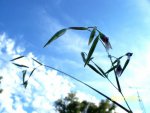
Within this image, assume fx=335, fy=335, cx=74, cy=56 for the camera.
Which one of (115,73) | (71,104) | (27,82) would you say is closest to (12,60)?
(27,82)

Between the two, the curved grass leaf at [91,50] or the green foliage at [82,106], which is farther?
the green foliage at [82,106]

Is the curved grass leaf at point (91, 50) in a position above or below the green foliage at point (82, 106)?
below

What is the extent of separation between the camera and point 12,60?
108 inches

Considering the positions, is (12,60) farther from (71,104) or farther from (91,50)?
(71,104)

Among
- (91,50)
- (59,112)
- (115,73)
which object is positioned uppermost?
(59,112)

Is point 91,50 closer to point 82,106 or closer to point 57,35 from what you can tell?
point 57,35

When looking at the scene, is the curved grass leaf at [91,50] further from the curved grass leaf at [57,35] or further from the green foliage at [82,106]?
the green foliage at [82,106]

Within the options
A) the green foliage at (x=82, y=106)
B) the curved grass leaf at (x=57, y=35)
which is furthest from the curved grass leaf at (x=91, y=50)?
the green foliage at (x=82, y=106)

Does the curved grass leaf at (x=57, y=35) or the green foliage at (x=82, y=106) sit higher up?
the green foliage at (x=82, y=106)

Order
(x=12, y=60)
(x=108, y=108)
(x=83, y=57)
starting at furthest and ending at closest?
1. (x=108, y=108)
2. (x=12, y=60)
3. (x=83, y=57)

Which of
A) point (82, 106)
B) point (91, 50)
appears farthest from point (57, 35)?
point (82, 106)

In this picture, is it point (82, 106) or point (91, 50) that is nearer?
point (91, 50)

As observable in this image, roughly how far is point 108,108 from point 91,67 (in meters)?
47.3

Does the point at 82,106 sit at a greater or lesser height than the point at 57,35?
greater
